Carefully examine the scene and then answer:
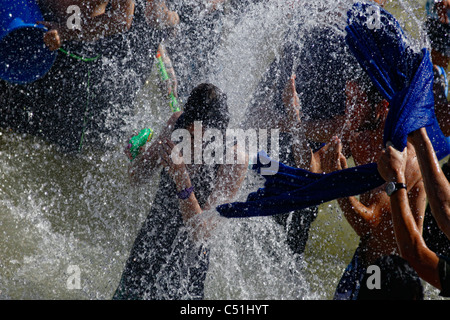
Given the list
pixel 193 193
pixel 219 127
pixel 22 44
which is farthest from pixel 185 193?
pixel 22 44

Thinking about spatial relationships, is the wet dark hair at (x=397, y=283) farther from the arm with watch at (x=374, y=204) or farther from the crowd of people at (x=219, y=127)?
the arm with watch at (x=374, y=204)

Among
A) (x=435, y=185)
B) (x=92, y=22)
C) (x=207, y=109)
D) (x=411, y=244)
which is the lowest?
(x=411, y=244)

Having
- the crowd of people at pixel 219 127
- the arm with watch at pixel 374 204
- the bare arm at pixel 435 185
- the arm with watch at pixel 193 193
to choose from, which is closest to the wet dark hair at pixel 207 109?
the crowd of people at pixel 219 127

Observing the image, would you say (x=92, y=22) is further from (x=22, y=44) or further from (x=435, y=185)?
(x=435, y=185)

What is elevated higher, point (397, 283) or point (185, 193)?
point (185, 193)

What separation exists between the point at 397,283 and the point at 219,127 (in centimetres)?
114

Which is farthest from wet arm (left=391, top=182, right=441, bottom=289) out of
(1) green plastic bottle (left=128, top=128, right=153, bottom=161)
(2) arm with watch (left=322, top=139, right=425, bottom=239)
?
(1) green plastic bottle (left=128, top=128, right=153, bottom=161)

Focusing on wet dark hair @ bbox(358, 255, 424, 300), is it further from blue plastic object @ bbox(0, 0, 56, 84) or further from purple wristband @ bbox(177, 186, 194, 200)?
blue plastic object @ bbox(0, 0, 56, 84)

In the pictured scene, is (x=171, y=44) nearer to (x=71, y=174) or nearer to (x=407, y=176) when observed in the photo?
(x=71, y=174)

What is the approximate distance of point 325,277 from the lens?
2859mm

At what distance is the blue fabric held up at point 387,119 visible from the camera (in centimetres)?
180

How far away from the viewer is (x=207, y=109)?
2.27 m
